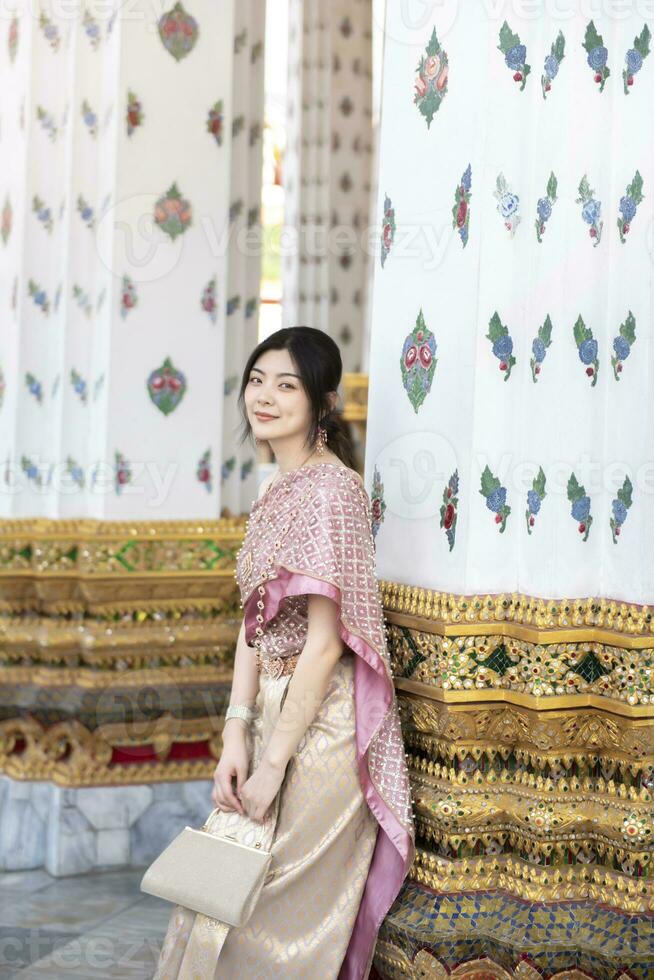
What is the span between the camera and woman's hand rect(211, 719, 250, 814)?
2299mm

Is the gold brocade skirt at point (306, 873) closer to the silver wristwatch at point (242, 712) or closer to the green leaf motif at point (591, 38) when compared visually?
the silver wristwatch at point (242, 712)

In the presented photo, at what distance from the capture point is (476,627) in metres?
2.21

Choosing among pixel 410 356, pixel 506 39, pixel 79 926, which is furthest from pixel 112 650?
pixel 506 39

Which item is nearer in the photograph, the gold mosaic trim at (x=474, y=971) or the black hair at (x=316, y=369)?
the gold mosaic trim at (x=474, y=971)

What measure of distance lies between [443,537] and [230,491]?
5.94 ft

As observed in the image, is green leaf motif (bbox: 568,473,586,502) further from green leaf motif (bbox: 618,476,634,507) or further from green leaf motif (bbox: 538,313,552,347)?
green leaf motif (bbox: 538,313,552,347)

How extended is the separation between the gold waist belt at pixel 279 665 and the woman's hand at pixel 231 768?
135 millimetres

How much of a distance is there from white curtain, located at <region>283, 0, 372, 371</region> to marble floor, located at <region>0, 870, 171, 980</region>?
120 inches

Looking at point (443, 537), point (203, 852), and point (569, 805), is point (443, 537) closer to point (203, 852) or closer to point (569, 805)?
point (569, 805)

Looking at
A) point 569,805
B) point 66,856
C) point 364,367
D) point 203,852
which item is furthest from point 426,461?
point 364,367

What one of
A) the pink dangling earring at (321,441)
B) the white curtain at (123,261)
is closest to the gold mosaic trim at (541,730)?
the pink dangling earring at (321,441)

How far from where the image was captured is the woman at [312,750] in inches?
86.0

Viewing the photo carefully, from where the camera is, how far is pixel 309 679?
7.16 feet

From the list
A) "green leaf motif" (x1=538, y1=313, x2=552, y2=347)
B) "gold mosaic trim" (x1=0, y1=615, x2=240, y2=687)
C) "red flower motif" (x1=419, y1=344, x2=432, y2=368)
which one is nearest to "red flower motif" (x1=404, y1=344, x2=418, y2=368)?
"red flower motif" (x1=419, y1=344, x2=432, y2=368)
